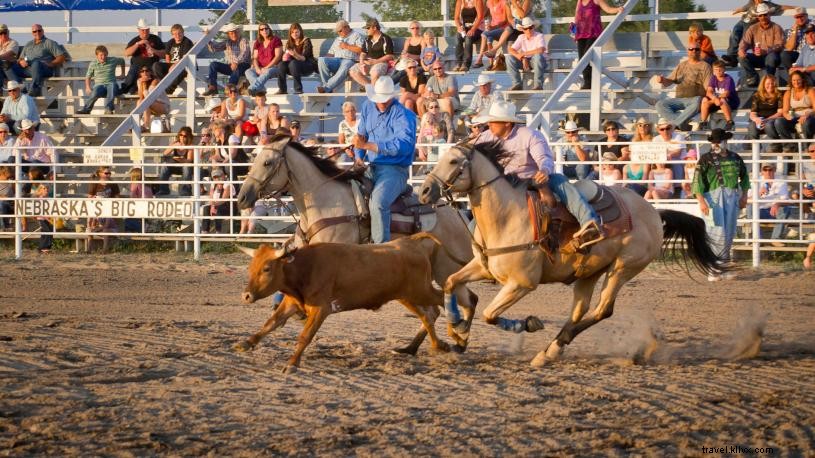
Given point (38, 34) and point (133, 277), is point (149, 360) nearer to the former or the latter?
point (133, 277)

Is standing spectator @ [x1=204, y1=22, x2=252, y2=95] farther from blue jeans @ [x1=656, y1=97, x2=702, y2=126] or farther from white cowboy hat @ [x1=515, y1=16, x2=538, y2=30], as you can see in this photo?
blue jeans @ [x1=656, y1=97, x2=702, y2=126]

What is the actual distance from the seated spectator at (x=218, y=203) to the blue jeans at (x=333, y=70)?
2694 mm

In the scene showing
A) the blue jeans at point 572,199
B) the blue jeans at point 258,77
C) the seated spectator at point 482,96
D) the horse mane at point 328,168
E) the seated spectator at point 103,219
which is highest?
the blue jeans at point 258,77

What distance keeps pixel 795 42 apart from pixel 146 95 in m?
9.75

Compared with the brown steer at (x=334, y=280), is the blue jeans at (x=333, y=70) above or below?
above

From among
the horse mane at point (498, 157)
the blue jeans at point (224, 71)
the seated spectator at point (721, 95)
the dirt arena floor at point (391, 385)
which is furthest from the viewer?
the blue jeans at point (224, 71)

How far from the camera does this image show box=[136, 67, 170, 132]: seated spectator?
1898 centimetres

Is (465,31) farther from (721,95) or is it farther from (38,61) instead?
(38,61)

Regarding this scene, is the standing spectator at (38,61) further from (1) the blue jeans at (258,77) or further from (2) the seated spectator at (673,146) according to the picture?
(2) the seated spectator at (673,146)

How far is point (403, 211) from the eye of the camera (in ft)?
29.5

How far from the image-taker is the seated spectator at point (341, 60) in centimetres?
1825

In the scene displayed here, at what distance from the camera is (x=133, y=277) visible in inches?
537

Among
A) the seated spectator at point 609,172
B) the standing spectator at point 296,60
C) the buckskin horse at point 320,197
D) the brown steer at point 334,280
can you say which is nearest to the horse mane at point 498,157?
the brown steer at point 334,280

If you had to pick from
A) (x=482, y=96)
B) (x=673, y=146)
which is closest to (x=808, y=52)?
(x=673, y=146)
